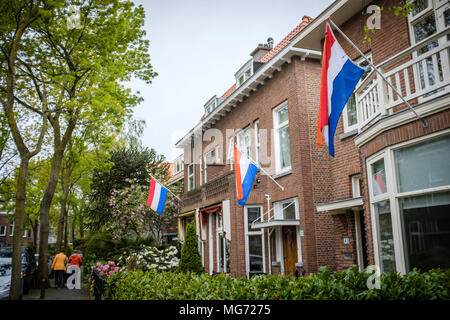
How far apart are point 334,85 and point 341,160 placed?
17.2ft

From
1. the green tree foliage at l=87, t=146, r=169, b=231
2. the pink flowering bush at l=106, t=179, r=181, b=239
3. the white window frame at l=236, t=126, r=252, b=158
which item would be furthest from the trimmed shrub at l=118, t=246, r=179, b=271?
the green tree foliage at l=87, t=146, r=169, b=231

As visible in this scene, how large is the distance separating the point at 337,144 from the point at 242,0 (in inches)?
203

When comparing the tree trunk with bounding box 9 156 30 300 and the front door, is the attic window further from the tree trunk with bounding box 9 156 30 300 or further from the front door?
the tree trunk with bounding box 9 156 30 300

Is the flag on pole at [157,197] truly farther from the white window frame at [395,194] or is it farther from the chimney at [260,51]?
the white window frame at [395,194]

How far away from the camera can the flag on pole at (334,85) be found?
249 inches

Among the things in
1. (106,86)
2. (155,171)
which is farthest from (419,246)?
(155,171)

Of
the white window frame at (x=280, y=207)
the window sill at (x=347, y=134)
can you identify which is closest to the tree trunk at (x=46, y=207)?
the white window frame at (x=280, y=207)

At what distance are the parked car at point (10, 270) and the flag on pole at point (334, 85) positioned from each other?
11.6 m

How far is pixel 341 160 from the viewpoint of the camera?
36.9ft

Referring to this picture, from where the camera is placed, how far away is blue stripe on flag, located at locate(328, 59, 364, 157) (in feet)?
20.7

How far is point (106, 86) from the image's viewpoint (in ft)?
47.3

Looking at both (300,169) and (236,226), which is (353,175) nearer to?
(300,169)

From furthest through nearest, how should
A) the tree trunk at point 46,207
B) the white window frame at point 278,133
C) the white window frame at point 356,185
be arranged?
the tree trunk at point 46,207 → the white window frame at point 278,133 → the white window frame at point 356,185

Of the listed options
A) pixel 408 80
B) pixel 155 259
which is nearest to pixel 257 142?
pixel 155 259
